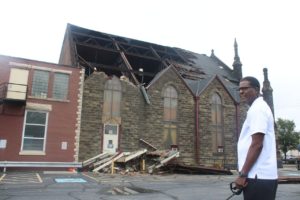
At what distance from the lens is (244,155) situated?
336cm

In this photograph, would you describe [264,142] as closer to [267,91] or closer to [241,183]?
[241,183]

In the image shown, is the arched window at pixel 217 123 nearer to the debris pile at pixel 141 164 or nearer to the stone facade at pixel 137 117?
the stone facade at pixel 137 117

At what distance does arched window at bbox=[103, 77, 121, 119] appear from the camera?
25.0 meters

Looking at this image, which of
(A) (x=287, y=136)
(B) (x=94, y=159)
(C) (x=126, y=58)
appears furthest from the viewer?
(A) (x=287, y=136)

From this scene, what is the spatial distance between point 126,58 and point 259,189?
2868 centimetres

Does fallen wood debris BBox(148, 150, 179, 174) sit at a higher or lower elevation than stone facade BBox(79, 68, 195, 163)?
lower

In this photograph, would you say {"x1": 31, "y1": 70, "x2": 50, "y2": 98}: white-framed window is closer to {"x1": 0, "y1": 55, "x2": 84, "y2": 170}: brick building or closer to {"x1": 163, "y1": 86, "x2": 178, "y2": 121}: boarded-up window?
{"x1": 0, "y1": 55, "x2": 84, "y2": 170}: brick building

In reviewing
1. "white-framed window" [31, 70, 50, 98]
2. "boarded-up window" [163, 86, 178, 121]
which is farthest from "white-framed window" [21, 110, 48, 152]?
"boarded-up window" [163, 86, 178, 121]

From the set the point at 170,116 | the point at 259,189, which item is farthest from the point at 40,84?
the point at 259,189

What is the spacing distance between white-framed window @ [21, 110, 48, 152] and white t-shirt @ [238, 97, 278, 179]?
20.2 meters

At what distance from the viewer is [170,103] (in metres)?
28.3

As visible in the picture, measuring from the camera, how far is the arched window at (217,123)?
29.8 m

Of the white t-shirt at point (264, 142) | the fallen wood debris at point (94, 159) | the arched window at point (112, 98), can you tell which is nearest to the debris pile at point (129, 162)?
the fallen wood debris at point (94, 159)

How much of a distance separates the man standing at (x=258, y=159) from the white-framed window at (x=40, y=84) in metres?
20.7
